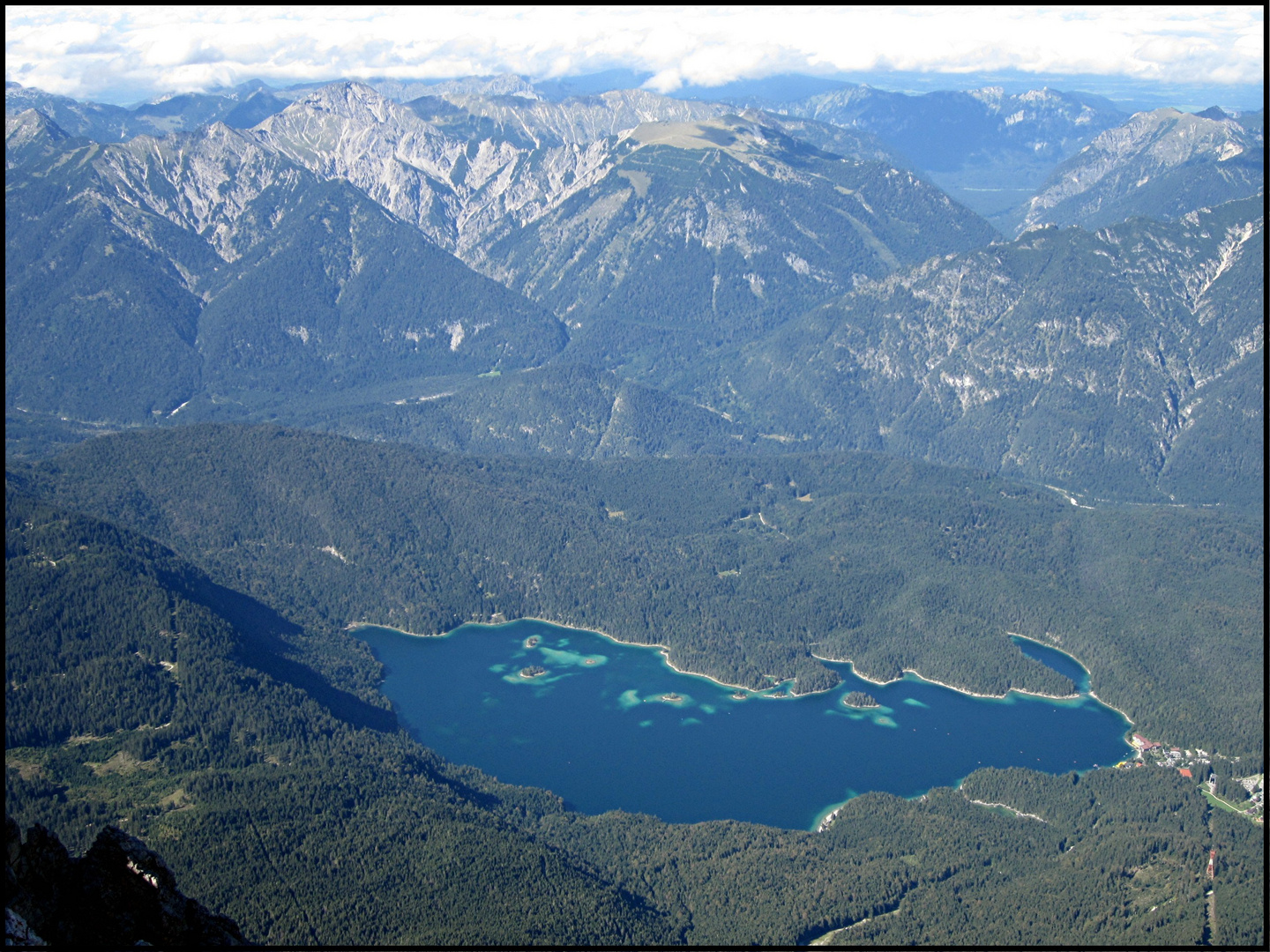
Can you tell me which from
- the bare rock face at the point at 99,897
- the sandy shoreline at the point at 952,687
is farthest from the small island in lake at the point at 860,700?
the bare rock face at the point at 99,897

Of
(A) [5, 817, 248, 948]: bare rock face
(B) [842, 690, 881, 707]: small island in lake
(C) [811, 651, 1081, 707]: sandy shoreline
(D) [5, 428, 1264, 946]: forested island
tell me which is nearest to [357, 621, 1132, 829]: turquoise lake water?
(C) [811, 651, 1081, 707]: sandy shoreline

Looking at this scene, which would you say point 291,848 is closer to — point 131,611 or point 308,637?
point 131,611

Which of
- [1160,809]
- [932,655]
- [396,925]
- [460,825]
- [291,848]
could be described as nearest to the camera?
[396,925]

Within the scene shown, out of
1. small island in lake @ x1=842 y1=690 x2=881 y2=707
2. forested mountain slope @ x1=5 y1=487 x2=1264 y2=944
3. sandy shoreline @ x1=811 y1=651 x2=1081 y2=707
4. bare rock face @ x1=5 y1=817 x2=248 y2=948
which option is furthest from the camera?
sandy shoreline @ x1=811 y1=651 x2=1081 y2=707

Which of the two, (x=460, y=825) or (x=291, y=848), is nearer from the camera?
(x=291, y=848)

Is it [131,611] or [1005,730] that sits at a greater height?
[131,611]

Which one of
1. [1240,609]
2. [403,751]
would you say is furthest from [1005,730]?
[403,751]

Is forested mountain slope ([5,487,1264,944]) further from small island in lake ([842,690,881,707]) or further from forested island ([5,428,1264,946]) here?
small island in lake ([842,690,881,707])
